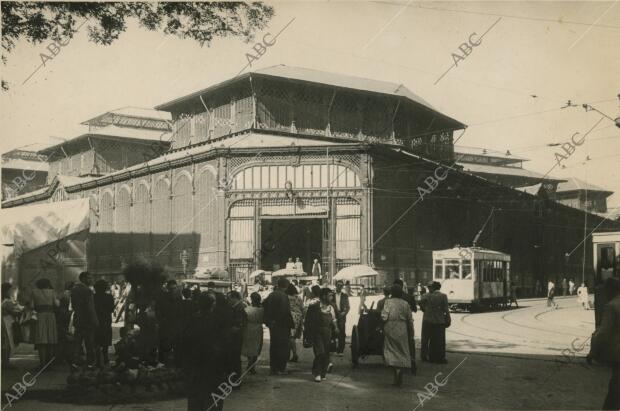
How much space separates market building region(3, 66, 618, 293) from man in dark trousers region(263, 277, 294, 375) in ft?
70.4

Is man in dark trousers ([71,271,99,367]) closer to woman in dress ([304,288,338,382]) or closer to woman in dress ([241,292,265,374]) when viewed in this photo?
woman in dress ([241,292,265,374])

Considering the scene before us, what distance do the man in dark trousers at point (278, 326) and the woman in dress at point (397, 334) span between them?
6.41 ft

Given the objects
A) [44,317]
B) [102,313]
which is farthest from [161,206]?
[44,317]

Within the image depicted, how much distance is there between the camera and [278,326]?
12.1 metres

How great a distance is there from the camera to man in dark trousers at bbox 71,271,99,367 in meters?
12.2

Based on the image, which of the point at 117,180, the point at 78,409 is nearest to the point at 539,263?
the point at 117,180

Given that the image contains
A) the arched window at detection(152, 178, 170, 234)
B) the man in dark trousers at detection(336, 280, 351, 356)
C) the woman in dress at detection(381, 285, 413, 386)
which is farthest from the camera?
the arched window at detection(152, 178, 170, 234)

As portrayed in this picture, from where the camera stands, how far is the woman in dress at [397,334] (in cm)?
1082

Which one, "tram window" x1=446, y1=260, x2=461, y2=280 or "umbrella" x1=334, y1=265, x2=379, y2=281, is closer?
"tram window" x1=446, y1=260, x2=461, y2=280

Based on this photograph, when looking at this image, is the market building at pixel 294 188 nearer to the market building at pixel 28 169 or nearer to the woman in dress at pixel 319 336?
the market building at pixel 28 169

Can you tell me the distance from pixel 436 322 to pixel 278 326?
3487mm

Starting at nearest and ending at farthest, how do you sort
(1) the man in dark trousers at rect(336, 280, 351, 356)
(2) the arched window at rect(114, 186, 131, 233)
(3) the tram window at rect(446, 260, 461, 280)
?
1. (1) the man in dark trousers at rect(336, 280, 351, 356)
2. (3) the tram window at rect(446, 260, 461, 280)
3. (2) the arched window at rect(114, 186, 131, 233)

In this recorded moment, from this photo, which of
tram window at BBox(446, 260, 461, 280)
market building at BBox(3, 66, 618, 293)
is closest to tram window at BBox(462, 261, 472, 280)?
tram window at BBox(446, 260, 461, 280)

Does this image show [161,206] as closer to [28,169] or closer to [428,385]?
[28,169]
